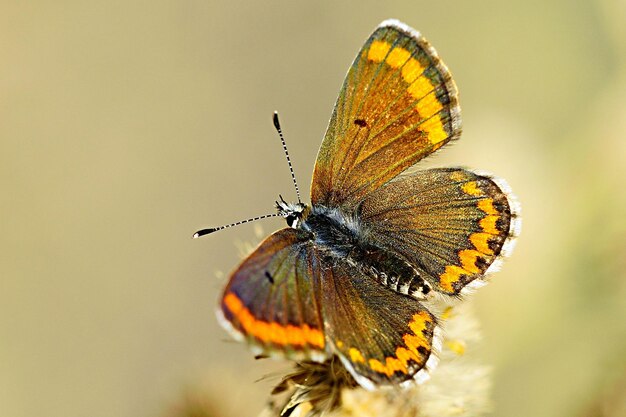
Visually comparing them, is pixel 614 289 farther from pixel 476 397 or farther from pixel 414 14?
pixel 414 14

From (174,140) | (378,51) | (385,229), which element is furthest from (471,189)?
(174,140)

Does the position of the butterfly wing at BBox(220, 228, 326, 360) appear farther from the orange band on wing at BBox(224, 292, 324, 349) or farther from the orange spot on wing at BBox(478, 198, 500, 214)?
the orange spot on wing at BBox(478, 198, 500, 214)

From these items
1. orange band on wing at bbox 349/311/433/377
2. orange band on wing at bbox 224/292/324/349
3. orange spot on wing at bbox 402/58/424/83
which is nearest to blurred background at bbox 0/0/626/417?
orange spot on wing at bbox 402/58/424/83

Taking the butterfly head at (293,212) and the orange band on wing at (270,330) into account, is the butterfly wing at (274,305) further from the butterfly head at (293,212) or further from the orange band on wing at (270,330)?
the butterfly head at (293,212)

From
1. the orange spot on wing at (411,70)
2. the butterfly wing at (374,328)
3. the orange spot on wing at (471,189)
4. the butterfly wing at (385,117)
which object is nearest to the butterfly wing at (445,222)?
the orange spot on wing at (471,189)

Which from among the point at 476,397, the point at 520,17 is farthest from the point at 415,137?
the point at 520,17
